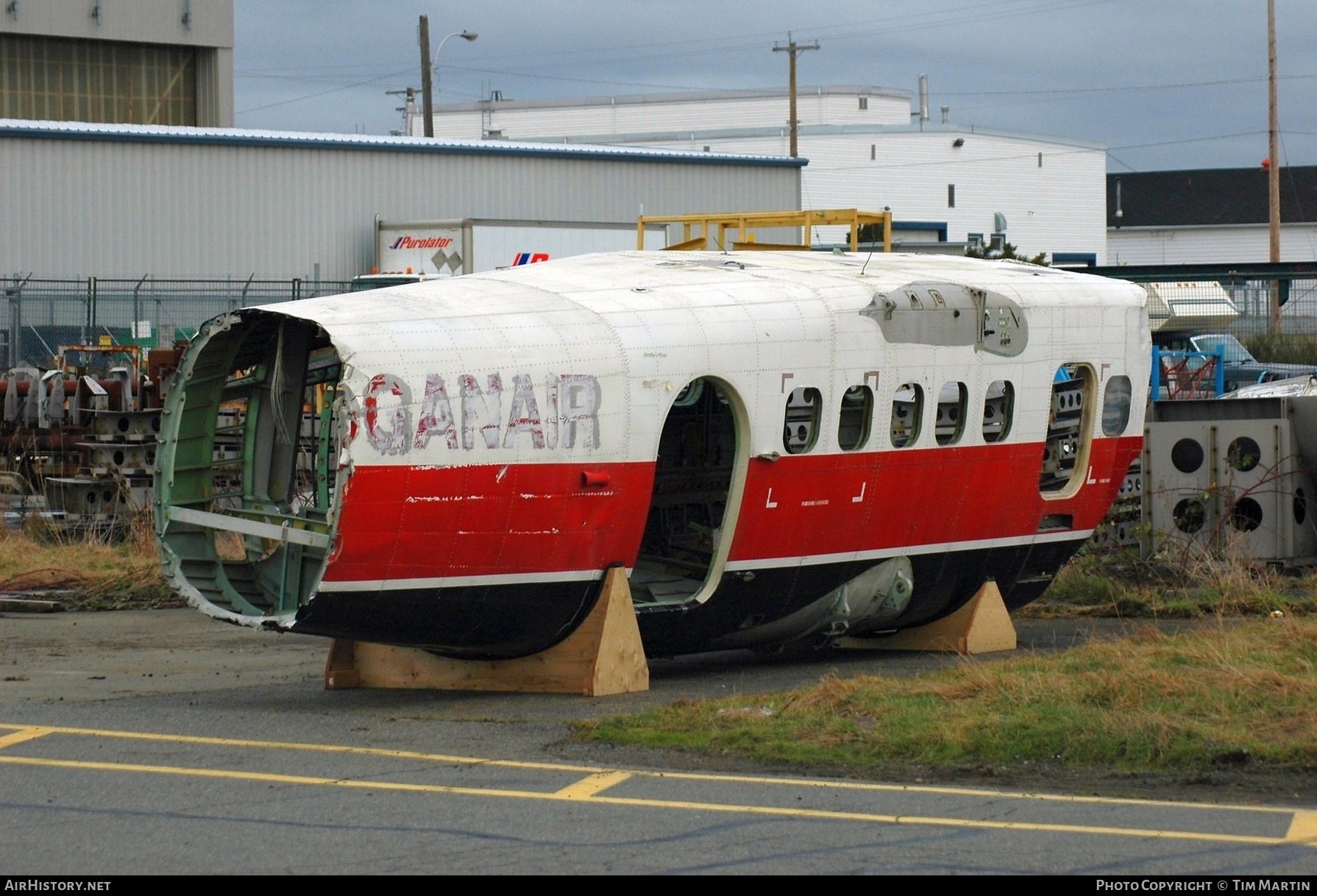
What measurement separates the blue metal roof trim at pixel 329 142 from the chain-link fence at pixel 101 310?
12.7 ft

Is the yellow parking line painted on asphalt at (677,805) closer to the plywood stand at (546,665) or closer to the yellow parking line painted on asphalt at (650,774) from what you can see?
the yellow parking line painted on asphalt at (650,774)

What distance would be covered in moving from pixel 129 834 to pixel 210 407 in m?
4.68

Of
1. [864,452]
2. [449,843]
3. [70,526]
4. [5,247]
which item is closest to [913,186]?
[5,247]

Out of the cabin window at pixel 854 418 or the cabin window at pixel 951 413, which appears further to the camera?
the cabin window at pixel 951 413

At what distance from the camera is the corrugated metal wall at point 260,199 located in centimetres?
3641

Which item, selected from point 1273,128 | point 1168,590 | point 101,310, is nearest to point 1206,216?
point 1273,128

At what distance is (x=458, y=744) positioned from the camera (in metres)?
9.75

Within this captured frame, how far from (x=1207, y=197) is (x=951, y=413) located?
298 feet

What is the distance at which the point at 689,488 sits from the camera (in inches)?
536

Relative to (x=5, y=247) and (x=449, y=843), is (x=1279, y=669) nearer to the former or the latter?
(x=449, y=843)

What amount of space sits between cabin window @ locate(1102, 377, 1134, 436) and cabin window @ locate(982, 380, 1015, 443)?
3.82 ft

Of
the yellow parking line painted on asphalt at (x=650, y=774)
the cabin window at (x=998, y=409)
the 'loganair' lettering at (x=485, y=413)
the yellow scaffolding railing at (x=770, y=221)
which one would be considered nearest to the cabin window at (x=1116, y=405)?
the cabin window at (x=998, y=409)

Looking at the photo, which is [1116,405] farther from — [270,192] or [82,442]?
[270,192]

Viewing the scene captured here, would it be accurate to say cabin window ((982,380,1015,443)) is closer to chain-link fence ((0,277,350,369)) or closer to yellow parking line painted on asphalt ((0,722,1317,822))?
yellow parking line painted on asphalt ((0,722,1317,822))
